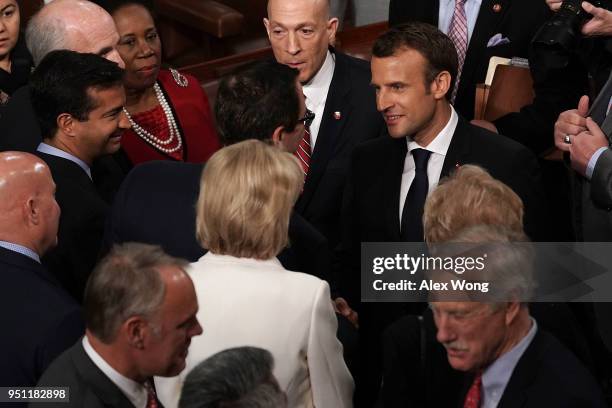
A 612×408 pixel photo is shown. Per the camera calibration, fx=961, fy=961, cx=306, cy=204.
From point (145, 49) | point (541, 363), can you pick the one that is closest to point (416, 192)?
point (541, 363)

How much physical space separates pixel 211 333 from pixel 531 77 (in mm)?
1938

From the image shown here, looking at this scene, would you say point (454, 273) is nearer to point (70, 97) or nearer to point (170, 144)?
point (70, 97)

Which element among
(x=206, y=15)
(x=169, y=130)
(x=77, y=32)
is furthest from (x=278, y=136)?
(x=206, y=15)

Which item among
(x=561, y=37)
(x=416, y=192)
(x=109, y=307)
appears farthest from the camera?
(x=561, y=37)

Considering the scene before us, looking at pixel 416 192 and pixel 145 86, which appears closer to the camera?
pixel 416 192

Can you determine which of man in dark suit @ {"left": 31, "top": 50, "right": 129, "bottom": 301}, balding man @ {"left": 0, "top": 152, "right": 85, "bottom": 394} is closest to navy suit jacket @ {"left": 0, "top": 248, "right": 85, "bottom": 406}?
balding man @ {"left": 0, "top": 152, "right": 85, "bottom": 394}

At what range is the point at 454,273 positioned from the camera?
2197mm

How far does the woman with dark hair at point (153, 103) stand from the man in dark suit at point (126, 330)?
1.62m

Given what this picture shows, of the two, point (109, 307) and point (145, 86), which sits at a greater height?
point (109, 307)

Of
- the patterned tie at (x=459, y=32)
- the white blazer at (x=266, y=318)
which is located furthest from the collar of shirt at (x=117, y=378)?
the patterned tie at (x=459, y=32)

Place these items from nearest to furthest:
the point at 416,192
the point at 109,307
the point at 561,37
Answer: the point at 109,307 → the point at 416,192 → the point at 561,37

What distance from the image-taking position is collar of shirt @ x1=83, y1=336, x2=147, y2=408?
6.57 ft

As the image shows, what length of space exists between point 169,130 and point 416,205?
1111 millimetres

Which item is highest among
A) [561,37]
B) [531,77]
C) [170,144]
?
[561,37]
